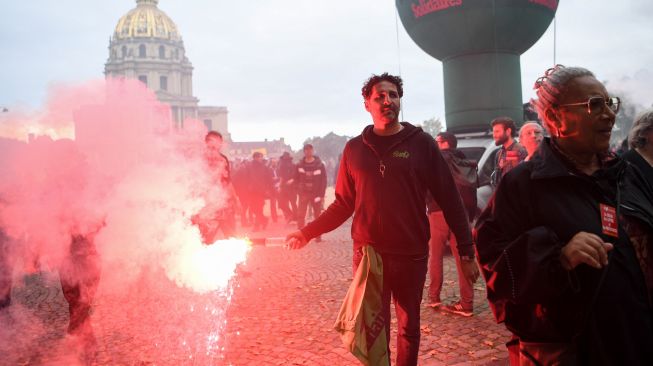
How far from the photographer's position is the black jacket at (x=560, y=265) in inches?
64.7

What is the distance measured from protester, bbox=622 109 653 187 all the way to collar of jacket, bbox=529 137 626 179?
0.90 m

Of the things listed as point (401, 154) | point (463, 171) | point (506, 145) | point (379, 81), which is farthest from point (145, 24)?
point (401, 154)

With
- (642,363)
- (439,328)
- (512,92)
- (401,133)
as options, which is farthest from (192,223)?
(512,92)

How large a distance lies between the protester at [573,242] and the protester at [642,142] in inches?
30.4

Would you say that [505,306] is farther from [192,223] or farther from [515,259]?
[192,223]

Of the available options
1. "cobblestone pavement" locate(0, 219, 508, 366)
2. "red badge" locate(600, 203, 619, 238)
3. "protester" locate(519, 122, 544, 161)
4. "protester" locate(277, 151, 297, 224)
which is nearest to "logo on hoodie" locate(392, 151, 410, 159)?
"red badge" locate(600, 203, 619, 238)

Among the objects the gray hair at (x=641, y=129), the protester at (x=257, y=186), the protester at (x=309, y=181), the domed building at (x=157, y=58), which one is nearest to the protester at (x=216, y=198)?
the protester at (x=309, y=181)

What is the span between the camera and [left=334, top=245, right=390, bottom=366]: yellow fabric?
294 cm

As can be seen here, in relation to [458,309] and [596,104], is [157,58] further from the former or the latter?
[596,104]

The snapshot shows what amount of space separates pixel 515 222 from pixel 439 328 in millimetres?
3125

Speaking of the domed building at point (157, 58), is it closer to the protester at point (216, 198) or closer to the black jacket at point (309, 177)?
the black jacket at point (309, 177)

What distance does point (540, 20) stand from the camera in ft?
45.0

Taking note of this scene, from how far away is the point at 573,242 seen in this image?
1607 millimetres

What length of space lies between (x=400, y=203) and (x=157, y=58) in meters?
105
